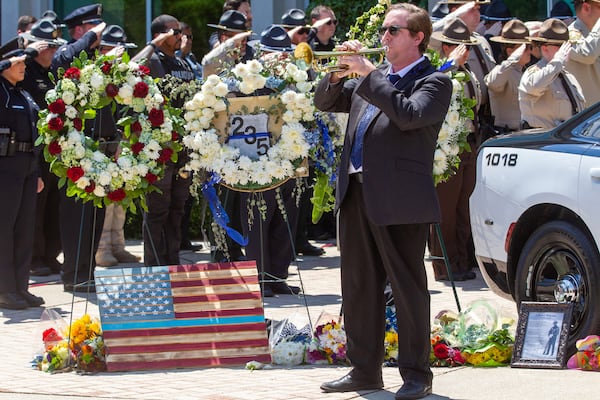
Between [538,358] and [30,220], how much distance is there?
5.10 meters

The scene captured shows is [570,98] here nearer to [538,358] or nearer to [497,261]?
[497,261]

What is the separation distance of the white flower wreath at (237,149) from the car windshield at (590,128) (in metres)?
1.81

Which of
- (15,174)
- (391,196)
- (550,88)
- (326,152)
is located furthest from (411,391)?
(15,174)

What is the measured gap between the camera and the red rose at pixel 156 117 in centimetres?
855

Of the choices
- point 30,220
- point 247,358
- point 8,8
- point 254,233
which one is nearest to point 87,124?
point 30,220

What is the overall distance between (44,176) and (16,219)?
6.65ft

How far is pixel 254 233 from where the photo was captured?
1077cm

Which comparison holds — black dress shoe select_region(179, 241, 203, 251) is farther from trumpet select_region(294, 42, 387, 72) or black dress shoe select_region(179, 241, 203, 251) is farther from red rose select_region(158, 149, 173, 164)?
trumpet select_region(294, 42, 387, 72)

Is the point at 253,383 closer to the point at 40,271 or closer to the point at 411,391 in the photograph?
the point at 411,391

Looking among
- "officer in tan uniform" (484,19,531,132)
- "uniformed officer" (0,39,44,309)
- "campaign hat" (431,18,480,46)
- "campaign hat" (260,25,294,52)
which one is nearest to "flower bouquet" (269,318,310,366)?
"uniformed officer" (0,39,44,309)

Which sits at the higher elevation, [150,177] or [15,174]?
[150,177]

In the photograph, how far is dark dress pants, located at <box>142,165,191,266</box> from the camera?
1166cm

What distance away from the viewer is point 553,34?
10.8 meters

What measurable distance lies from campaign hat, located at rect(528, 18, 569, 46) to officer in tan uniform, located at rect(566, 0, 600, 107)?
0.36 m
